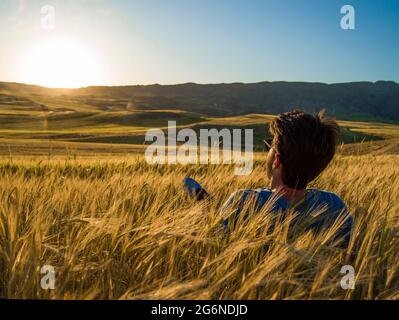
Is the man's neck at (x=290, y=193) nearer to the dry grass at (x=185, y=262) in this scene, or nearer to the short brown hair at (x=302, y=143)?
the short brown hair at (x=302, y=143)

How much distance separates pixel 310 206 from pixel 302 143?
38 cm

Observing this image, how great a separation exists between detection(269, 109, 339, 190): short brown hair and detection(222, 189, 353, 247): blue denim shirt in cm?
12

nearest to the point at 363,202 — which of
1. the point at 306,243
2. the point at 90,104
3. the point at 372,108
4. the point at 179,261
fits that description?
the point at 306,243

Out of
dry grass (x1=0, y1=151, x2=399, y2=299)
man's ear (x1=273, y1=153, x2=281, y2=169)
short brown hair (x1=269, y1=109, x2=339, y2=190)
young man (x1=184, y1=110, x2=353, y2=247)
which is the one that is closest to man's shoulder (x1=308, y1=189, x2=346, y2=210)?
young man (x1=184, y1=110, x2=353, y2=247)

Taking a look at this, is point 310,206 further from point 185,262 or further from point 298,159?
point 185,262

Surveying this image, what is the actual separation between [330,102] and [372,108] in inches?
742

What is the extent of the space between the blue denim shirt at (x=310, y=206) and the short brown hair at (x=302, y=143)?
116 mm

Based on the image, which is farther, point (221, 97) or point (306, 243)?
point (221, 97)

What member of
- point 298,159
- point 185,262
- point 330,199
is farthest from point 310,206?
point 185,262

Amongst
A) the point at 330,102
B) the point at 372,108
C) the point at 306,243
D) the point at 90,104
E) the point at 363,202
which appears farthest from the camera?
the point at 330,102

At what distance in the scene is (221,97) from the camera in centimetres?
19788

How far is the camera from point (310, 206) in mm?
2521
